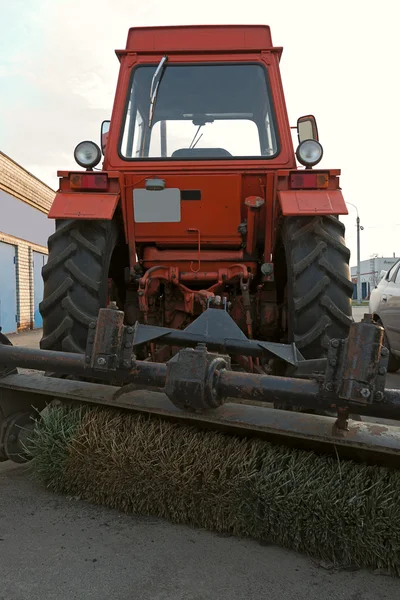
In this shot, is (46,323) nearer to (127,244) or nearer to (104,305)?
(104,305)

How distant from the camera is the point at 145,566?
6.70ft

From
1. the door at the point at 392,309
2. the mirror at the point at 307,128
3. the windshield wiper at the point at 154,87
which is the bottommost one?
the door at the point at 392,309

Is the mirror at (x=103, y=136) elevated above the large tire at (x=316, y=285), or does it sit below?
above

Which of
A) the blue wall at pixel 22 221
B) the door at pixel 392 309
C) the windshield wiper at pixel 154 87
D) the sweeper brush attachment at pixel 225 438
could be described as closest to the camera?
the sweeper brush attachment at pixel 225 438

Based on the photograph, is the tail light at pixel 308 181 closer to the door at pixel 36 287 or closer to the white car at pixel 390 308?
the white car at pixel 390 308

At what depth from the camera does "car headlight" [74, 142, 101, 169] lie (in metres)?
3.57

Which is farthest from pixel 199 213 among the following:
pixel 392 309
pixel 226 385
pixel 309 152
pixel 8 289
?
pixel 8 289

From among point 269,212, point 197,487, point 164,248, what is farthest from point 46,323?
point 269,212

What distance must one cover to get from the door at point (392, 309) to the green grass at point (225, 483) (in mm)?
4564

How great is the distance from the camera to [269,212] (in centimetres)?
346

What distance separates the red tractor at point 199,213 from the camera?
306cm

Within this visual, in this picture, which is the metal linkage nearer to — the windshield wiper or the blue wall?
the windshield wiper

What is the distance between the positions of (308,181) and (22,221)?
11345 millimetres

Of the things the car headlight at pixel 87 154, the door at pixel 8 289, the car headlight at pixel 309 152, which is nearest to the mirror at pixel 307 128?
the car headlight at pixel 309 152
